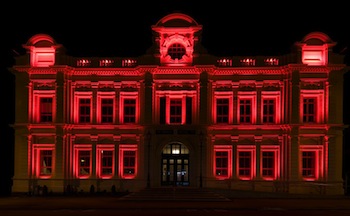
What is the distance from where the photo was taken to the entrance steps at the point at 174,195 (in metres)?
38.0

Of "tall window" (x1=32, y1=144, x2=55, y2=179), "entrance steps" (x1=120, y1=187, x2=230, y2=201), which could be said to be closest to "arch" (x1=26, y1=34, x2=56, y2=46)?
"tall window" (x1=32, y1=144, x2=55, y2=179)

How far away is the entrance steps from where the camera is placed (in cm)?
3797

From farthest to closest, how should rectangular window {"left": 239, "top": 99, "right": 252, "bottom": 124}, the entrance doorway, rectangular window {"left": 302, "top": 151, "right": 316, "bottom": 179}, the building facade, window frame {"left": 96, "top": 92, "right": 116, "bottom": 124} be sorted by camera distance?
window frame {"left": 96, "top": 92, "right": 116, "bottom": 124} → rectangular window {"left": 239, "top": 99, "right": 252, "bottom": 124} → the entrance doorway → rectangular window {"left": 302, "top": 151, "right": 316, "bottom": 179} → the building facade

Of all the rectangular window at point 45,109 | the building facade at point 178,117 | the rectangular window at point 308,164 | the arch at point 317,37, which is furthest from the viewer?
the rectangular window at point 45,109

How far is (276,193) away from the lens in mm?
40906

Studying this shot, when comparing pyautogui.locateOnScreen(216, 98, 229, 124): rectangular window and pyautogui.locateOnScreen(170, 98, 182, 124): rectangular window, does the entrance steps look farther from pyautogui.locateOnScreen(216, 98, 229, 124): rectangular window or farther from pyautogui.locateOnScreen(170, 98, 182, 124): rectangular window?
pyautogui.locateOnScreen(216, 98, 229, 124): rectangular window

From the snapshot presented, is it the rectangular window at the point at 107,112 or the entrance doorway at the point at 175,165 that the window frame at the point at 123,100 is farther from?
the entrance doorway at the point at 175,165

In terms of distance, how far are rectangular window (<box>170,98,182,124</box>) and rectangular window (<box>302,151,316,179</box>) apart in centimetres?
986

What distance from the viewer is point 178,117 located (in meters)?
44.8

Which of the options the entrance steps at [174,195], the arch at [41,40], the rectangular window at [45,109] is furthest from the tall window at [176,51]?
the entrance steps at [174,195]

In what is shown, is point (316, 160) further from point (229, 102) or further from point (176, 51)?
point (176, 51)

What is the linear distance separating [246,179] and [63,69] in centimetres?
1639

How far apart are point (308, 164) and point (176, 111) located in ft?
35.6

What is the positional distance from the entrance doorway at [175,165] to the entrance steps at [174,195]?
341 centimetres
